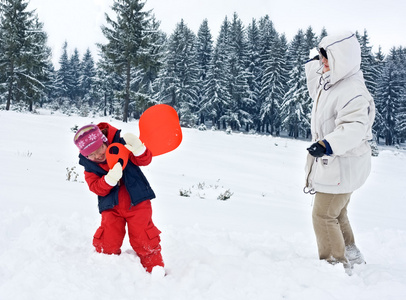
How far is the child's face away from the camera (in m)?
2.70

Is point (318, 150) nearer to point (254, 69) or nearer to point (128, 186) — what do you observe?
point (128, 186)

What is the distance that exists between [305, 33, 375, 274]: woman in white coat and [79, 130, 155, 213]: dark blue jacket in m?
1.48

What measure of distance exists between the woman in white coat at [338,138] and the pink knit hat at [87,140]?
178 centimetres

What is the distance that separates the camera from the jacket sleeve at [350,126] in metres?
2.38

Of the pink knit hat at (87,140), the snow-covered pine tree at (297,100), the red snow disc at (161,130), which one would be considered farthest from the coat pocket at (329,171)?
the snow-covered pine tree at (297,100)

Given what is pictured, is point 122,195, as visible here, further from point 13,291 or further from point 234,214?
point 234,214

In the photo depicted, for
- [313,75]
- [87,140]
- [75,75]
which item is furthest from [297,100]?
[75,75]

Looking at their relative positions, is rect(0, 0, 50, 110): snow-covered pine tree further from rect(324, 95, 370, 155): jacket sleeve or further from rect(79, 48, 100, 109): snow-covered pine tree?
rect(79, 48, 100, 109): snow-covered pine tree

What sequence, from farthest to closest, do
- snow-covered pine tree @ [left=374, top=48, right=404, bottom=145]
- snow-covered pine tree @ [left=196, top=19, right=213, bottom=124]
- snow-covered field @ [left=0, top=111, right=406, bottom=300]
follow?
snow-covered pine tree @ [left=196, top=19, right=213, bottom=124], snow-covered pine tree @ [left=374, top=48, right=404, bottom=145], snow-covered field @ [left=0, top=111, right=406, bottom=300]

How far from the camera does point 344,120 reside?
2.48m

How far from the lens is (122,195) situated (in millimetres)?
2799

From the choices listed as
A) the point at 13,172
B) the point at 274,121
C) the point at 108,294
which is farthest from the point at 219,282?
the point at 274,121

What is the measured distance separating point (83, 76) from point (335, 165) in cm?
6236

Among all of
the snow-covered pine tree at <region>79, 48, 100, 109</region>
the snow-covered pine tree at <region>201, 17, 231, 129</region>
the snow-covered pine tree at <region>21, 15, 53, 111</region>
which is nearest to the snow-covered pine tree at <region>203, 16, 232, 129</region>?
the snow-covered pine tree at <region>201, 17, 231, 129</region>
